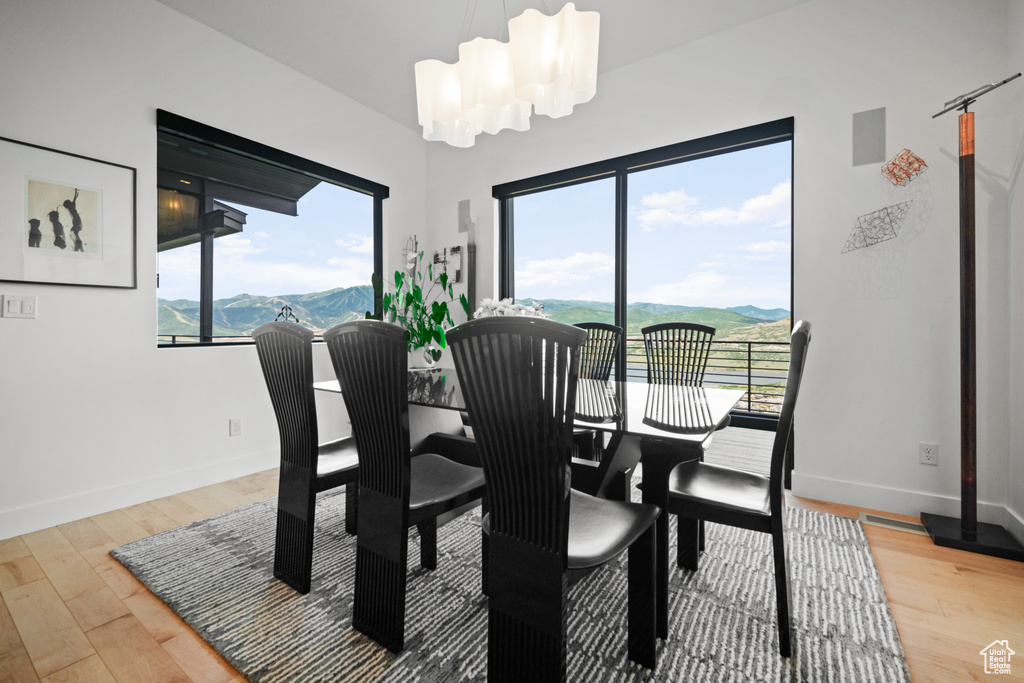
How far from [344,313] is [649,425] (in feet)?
10.9

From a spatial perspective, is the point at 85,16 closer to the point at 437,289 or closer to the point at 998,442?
the point at 437,289

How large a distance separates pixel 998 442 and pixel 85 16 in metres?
5.05

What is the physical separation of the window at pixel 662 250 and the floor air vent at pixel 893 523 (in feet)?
5.19

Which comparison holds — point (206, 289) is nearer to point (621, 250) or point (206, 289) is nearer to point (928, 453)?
point (621, 250)

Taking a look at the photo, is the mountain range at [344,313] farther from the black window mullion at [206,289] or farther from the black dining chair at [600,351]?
the black dining chair at [600,351]

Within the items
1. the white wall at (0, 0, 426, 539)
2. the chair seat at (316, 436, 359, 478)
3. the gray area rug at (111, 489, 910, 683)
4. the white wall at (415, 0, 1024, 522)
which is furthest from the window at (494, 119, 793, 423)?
the white wall at (0, 0, 426, 539)

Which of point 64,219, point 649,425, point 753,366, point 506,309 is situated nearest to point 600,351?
point 506,309

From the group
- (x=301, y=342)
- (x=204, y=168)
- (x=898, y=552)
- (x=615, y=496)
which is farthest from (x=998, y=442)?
(x=204, y=168)

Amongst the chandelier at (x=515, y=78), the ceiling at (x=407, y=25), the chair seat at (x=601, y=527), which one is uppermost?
the ceiling at (x=407, y=25)

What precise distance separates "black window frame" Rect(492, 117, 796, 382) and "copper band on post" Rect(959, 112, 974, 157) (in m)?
0.74

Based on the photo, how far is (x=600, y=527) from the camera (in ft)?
3.90

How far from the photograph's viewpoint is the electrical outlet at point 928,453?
226 centimetres

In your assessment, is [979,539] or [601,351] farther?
[601,351]

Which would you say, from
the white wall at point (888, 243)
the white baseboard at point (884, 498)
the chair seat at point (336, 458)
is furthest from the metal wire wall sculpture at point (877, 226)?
the chair seat at point (336, 458)
